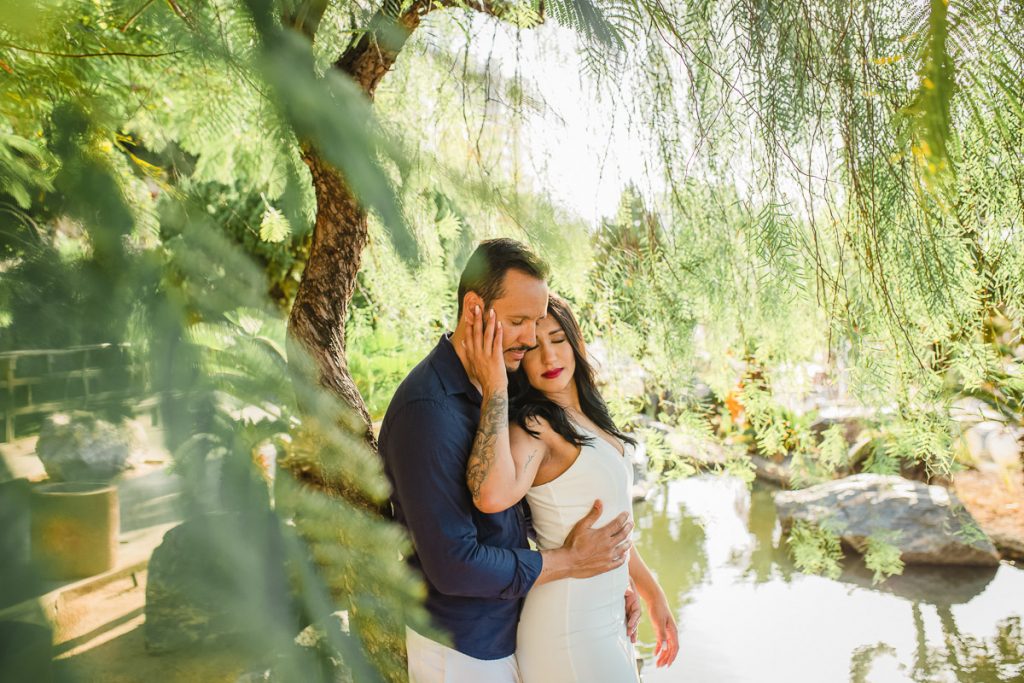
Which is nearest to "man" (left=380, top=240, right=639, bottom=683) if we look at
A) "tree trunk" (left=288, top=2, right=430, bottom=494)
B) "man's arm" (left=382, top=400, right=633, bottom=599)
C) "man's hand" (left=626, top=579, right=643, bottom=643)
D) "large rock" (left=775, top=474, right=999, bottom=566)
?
"man's arm" (left=382, top=400, right=633, bottom=599)

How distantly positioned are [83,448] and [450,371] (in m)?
1.12

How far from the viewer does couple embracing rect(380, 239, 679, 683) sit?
1301 millimetres

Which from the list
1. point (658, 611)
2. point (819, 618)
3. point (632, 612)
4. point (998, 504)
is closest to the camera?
point (632, 612)

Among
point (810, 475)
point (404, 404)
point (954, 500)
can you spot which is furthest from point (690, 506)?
point (404, 404)

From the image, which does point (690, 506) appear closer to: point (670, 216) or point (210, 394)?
point (670, 216)

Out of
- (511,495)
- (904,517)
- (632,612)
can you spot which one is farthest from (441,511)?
(904,517)

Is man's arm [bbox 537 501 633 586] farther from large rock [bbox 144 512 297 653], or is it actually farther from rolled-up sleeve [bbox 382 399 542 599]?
large rock [bbox 144 512 297 653]

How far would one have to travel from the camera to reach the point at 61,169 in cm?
41

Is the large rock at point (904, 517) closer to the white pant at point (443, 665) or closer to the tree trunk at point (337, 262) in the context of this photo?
the white pant at point (443, 665)

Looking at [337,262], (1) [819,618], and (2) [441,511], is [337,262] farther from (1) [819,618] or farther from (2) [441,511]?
(1) [819,618]

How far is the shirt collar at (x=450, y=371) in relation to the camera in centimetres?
141

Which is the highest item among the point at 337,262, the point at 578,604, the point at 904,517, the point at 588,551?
the point at 337,262

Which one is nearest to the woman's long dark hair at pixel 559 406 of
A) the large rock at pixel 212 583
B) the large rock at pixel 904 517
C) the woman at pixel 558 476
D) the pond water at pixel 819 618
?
the woman at pixel 558 476

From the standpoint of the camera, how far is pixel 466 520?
52.2 inches
